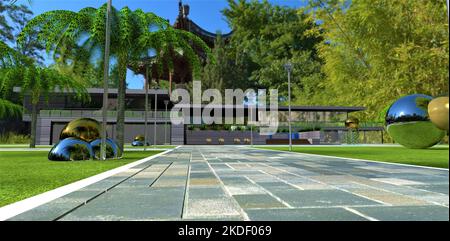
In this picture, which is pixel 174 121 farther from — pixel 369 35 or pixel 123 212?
pixel 123 212

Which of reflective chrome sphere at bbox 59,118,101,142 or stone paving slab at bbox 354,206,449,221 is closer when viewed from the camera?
stone paving slab at bbox 354,206,449,221

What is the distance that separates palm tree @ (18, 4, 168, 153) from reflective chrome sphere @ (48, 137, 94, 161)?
4.21 m

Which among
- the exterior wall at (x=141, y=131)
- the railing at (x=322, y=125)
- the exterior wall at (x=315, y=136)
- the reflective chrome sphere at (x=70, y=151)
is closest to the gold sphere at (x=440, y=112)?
the reflective chrome sphere at (x=70, y=151)

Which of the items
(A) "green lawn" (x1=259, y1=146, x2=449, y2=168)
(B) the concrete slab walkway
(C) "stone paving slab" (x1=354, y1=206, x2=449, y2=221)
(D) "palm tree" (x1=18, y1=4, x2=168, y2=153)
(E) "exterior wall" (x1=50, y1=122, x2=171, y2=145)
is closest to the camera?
(C) "stone paving slab" (x1=354, y1=206, x2=449, y2=221)

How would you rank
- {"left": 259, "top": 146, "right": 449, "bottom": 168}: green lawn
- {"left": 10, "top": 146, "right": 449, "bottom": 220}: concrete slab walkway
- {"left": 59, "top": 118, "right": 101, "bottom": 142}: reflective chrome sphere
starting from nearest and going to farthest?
{"left": 10, "top": 146, "right": 449, "bottom": 220}: concrete slab walkway < {"left": 259, "top": 146, "right": 449, "bottom": 168}: green lawn < {"left": 59, "top": 118, "right": 101, "bottom": 142}: reflective chrome sphere

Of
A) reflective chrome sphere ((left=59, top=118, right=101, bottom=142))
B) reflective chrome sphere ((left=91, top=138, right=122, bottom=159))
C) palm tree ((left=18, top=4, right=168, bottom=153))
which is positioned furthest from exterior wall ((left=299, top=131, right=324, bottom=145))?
reflective chrome sphere ((left=59, top=118, right=101, bottom=142))

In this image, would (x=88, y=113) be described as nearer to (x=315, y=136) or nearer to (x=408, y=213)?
(x=315, y=136)

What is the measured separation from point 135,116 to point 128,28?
2609 cm

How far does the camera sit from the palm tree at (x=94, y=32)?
54.6 feet

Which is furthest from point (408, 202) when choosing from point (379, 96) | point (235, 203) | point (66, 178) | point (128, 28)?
point (379, 96)

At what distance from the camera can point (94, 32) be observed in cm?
1655

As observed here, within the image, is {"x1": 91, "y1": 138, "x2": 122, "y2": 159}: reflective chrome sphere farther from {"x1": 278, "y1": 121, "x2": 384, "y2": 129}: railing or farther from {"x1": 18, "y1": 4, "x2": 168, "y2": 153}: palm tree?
{"x1": 278, "y1": 121, "x2": 384, "y2": 129}: railing

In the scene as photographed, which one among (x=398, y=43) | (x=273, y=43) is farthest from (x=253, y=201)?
(x=273, y=43)

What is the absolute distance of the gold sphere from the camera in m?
2.49
